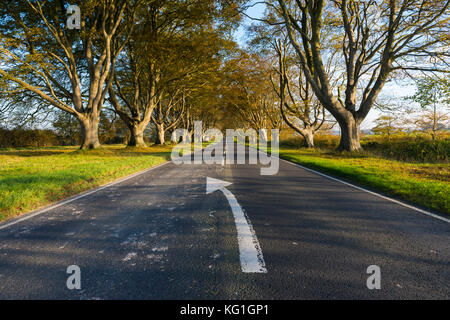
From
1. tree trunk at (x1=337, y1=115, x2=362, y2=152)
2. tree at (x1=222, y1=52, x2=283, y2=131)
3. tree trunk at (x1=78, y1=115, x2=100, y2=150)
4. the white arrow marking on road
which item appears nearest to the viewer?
the white arrow marking on road

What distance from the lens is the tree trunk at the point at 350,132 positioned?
14.6m

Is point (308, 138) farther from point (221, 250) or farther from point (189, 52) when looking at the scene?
point (221, 250)

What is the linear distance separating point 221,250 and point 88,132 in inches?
706

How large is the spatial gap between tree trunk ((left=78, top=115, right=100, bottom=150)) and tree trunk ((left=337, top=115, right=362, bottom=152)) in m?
18.1

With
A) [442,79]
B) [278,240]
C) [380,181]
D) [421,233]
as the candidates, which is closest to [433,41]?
[442,79]

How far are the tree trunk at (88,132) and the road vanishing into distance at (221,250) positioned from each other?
14.2 m

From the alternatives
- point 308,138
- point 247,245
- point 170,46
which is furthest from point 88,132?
point 308,138

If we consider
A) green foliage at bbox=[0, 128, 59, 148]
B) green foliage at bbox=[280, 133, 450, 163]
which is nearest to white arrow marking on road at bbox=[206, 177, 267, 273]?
green foliage at bbox=[280, 133, 450, 163]

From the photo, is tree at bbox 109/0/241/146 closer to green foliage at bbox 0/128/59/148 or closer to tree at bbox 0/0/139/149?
tree at bbox 0/0/139/149

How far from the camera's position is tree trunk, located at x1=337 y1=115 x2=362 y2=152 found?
48.0ft

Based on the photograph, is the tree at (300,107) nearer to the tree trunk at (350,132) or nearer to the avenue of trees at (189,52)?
the avenue of trees at (189,52)

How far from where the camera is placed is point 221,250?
264 cm

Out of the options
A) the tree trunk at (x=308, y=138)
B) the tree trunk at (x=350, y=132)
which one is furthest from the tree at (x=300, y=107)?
the tree trunk at (x=350, y=132)

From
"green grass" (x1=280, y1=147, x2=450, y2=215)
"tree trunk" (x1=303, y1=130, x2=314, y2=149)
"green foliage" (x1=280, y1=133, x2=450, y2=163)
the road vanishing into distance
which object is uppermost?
"tree trunk" (x1=303, y1=130, x2=314, y2=149)
